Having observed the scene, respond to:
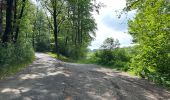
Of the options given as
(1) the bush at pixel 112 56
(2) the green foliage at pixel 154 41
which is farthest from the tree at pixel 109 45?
(2) the green foliage at pixel 154 41

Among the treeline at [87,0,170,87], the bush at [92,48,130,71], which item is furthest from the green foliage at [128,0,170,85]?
the bush at [92,48,130,71]

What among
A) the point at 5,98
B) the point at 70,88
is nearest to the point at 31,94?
the point at 5,98

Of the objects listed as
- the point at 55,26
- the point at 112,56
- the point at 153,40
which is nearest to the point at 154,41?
the point at 153,40

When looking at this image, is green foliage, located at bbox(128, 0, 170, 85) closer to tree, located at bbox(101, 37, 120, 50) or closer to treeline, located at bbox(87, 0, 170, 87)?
treeline, located at bbox(87, 0, 170, 87)

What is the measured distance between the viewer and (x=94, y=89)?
14031mm

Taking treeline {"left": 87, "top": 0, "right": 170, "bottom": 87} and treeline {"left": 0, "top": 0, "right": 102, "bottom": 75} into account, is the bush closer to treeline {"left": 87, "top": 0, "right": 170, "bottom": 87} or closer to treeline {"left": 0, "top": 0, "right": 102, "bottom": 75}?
treeline {"left": 0, "top": 0, "right": 102, "bottom": 75}

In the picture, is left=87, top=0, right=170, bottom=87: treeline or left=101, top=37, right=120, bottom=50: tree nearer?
left=87, top=0, right=170, bottom=87: treeline

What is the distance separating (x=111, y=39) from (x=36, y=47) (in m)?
56.8

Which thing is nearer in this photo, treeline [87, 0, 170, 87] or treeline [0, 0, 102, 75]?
treeline [87, 0, 170, 87]

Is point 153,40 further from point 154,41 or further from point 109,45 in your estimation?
point 109,45

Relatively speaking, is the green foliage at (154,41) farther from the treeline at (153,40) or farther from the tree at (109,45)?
the tree at (109,45)

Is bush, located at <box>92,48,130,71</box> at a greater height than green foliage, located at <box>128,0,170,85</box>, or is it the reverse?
green foliage, located at <box>128,0,170,85</box>

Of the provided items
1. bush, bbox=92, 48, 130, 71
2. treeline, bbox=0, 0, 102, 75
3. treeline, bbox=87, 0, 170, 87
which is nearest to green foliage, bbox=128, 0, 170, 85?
treeline, bbox=87, 0, 170, 87

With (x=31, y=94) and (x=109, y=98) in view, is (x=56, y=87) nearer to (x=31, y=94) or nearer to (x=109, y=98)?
(x=31, y=94)
